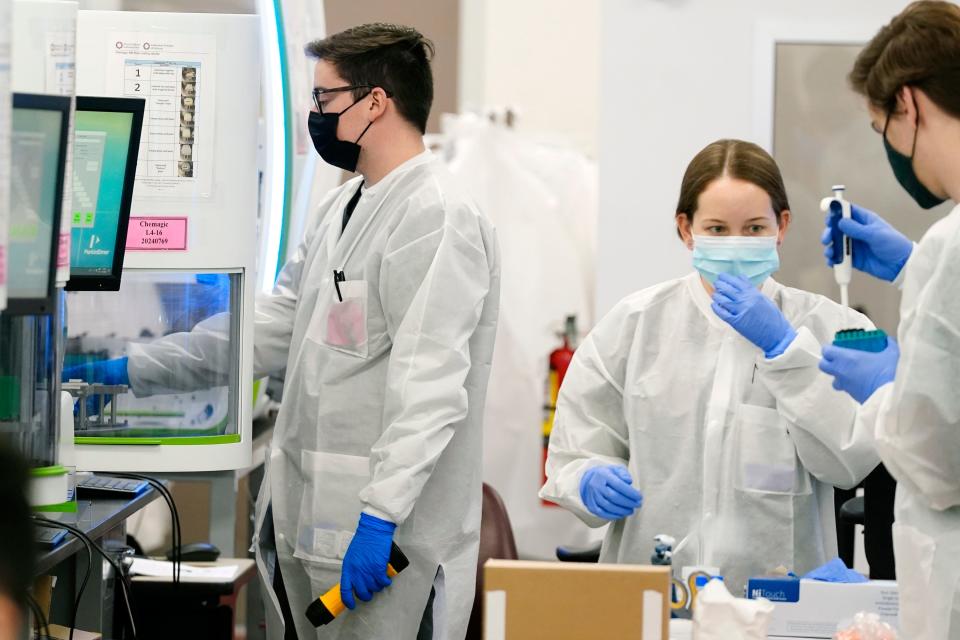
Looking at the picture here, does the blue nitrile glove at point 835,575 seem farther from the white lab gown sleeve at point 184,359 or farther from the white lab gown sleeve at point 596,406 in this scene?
the white lab gown sleeve at point 184,359

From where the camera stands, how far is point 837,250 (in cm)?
213

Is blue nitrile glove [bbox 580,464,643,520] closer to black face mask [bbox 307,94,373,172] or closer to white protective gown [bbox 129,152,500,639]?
white protective gown [bbox 129,152,500,639]

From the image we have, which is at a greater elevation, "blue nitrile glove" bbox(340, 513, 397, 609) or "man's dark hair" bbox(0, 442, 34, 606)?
"man's dark hair" bbox(0, 442, 34, 606)

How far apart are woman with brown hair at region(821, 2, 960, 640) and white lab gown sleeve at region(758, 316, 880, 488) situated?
0.27m

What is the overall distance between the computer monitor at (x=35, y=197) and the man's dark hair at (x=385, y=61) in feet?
2.96

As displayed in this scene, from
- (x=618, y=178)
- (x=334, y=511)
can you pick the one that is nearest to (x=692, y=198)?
(x=334, y=511)

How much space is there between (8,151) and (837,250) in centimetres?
141

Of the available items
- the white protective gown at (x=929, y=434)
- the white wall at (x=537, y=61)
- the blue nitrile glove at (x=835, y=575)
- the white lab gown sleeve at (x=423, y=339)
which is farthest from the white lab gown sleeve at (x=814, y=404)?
the white wall at (x=537, y=61)

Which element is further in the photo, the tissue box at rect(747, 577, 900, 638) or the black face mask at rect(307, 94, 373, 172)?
the black face mask at rect(307, 94, 373, 172)

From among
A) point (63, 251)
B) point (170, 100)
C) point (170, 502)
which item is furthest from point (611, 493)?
point (170, 100)

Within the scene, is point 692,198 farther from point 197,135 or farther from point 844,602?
point 197,135

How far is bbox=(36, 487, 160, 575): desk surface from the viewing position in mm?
1692

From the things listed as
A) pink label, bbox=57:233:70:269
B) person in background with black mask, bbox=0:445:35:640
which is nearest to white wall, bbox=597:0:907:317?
pink label, bbox=57:233:70:269

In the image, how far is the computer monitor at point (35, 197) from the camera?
1476mm
